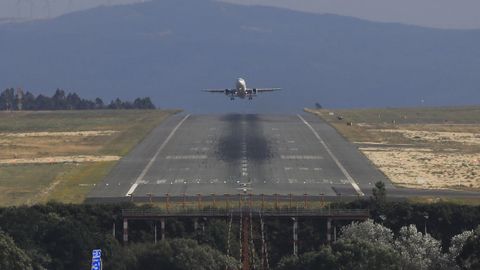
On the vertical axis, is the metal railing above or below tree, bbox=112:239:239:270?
above

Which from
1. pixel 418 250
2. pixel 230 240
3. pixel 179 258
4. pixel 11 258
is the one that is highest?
pixel 11 258

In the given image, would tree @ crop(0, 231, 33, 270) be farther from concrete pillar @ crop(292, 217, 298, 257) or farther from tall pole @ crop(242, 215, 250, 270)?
concrete pillar @ crop(292, 217, 298, 257)

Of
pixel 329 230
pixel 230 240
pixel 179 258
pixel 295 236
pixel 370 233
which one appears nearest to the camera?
pixel 179 258

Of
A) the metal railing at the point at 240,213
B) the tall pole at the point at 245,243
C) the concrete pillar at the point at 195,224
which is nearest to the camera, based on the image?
the tall pole at the point at 245,243

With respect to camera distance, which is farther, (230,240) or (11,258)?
(230,240)

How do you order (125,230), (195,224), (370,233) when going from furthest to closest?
1. (195,224)
2. (125,230)
3. (370,233)

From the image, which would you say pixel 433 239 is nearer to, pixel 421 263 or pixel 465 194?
pixel 421 263

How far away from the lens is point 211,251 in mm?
131750

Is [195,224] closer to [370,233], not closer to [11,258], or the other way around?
[370,233]

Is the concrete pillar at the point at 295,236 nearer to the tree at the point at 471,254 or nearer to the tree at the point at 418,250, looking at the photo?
the tree at the point at 418,250

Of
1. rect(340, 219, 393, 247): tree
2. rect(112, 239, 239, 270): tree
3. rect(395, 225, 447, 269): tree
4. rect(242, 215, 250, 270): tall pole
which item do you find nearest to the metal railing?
rect(242, 215, 250, 270): tall pole

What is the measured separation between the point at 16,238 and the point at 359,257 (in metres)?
37.3

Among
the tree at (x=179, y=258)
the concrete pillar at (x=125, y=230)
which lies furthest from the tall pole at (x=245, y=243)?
the concrete pillar at (x=125, y=230)

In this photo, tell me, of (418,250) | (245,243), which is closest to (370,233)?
(418,250)
